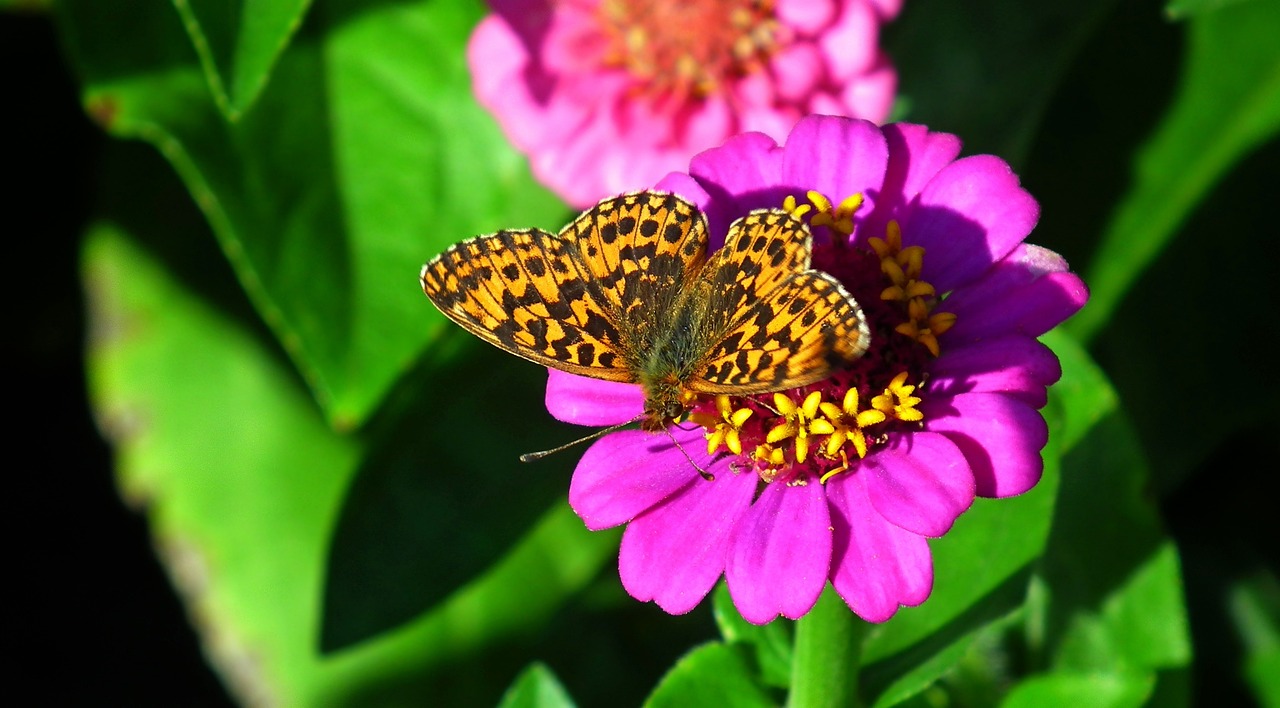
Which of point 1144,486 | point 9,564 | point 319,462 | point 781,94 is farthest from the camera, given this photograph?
point 9,564

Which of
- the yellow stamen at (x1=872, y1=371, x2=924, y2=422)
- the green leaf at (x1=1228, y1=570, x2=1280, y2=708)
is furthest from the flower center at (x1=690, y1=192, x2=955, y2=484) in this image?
the green leaf at (x1=1228, y1=570, x2=1280, y2=708)

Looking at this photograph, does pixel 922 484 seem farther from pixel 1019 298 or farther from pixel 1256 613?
pixel 1256 613

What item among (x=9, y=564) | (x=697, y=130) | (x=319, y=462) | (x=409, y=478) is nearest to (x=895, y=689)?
(x=409, y=478)

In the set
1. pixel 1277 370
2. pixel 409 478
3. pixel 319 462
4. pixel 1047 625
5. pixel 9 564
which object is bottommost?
pixel 9 564

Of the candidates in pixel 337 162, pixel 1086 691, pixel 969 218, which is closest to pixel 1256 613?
pixel 1086 691

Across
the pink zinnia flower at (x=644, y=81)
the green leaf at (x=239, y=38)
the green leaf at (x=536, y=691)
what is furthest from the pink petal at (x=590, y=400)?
the pink zinnia flower at (x=644, y=81)

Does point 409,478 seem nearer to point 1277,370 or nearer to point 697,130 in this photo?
point 697,130

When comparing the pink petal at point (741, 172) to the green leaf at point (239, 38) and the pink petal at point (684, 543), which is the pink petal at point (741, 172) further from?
the green leaf at point (239, 38)
